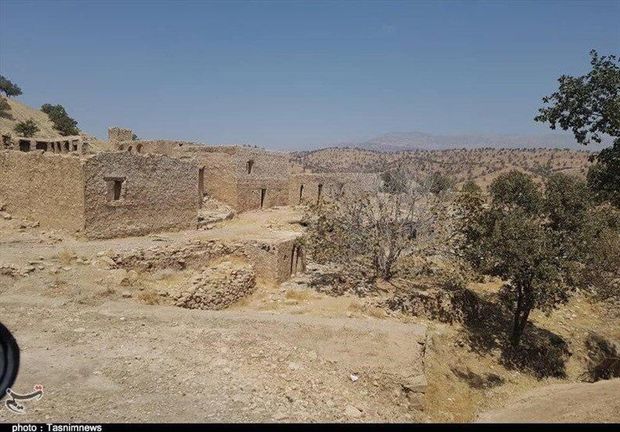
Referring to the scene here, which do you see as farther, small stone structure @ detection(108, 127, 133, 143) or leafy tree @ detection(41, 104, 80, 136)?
leafy tree @ detection(41, 104, 80, 136)

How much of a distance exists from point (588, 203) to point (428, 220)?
10.3 m

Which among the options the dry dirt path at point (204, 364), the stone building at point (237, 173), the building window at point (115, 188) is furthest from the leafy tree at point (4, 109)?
the dry dirt path at point (204, 364)

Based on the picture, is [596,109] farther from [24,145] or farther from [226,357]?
[24,145]

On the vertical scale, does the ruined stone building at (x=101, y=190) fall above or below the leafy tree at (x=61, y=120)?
below

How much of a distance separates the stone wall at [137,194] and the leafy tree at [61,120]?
1103 inches

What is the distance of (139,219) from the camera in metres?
16.8

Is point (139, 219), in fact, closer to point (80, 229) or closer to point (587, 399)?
point (80, 229)

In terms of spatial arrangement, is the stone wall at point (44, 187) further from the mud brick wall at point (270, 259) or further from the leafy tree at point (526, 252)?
the leafy tree at point (526, 252)

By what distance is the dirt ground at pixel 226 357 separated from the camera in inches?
268

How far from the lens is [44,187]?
15.6m

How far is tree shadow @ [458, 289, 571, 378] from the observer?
1359 centimetres

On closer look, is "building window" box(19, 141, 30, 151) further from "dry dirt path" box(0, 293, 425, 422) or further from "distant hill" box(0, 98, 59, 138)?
"dry dirt path" box(0, 293, 425, 422)

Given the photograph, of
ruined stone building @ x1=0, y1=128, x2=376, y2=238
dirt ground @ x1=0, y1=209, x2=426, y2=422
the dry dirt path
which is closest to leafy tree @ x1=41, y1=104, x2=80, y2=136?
ruined stone building @ x1=0, y1=128, x2=376, y2=238

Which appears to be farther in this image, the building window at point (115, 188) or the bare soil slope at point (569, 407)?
the building window at point (115, 188)
